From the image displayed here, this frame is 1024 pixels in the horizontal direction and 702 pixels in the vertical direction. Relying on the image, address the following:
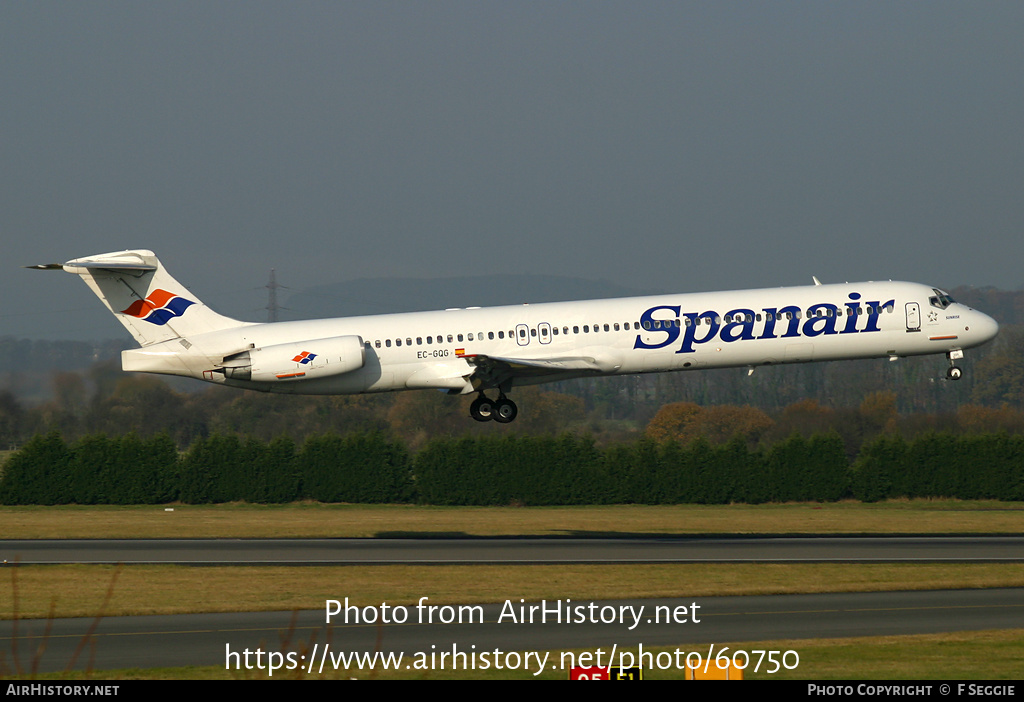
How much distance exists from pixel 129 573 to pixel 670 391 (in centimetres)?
11507

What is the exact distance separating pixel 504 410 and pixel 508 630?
1435 centimetres

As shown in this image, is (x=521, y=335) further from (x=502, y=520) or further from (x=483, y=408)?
(x=502, y=520)

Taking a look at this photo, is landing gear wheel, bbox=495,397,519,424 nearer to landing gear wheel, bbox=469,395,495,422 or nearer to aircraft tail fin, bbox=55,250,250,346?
landing gear wheel, bbox=469,395,495,422

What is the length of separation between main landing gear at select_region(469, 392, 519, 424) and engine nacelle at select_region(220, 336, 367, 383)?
444 cm

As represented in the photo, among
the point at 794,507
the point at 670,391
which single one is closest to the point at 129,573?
the point at 794,507

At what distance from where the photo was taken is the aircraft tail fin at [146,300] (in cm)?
3722

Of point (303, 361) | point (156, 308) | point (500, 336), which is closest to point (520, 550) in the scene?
point (500, 336)

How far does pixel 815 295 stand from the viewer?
3775 cm

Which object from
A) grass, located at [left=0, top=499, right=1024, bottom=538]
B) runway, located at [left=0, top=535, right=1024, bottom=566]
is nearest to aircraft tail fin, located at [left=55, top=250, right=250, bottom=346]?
runway, located at [left=0, top=535, right=1024, bottom=566]

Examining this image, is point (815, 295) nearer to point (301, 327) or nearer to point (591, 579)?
point (591, 579)

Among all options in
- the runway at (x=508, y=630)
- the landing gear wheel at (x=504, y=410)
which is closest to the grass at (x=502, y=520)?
the landing gear wheel at (x=504, y=410)

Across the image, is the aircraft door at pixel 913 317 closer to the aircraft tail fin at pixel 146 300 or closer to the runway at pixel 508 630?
the runway at pixel 508 630
